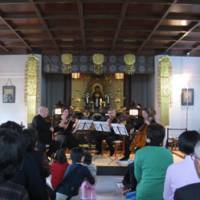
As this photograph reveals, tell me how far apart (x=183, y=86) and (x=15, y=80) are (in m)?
6.25

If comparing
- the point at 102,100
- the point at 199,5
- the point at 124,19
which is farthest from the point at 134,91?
the point at 199,5

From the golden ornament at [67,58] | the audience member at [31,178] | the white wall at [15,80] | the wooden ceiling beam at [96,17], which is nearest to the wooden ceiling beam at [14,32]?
the wooden ceiling beam at [96,17]

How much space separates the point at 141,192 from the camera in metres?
3.40

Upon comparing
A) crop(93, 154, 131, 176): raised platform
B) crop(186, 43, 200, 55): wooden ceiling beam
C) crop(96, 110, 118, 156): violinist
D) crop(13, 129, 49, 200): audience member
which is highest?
crop(186, 43, 200, 55): wooden ceiling beam

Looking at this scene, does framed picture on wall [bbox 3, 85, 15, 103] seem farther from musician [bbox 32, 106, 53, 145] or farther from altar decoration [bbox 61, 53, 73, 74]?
musician [bbox 32, 106, 53, 145]

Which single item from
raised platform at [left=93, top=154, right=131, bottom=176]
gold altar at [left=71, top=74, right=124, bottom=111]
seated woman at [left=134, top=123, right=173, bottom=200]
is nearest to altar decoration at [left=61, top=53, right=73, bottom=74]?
gold altar at [left=71, top=74, right=124, bottom=111]

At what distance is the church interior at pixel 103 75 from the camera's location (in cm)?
867

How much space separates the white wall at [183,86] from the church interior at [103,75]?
1.5 inches

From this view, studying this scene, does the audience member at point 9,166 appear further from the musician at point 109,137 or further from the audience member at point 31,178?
the musician at point 109,137

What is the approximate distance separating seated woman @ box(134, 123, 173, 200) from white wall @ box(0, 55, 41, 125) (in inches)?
446

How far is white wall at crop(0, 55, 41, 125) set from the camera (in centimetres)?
1438

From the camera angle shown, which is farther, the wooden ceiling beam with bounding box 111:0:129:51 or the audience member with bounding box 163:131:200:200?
the wooden ceiling beam with bounding box 111:0:129:51

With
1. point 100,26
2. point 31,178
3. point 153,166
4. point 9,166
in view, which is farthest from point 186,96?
point 9,166

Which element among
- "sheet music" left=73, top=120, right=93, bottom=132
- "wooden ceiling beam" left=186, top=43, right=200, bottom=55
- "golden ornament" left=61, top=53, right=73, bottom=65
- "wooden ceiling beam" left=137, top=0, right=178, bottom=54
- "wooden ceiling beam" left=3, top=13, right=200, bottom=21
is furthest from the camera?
"golden ornament" left=61, top=53, right=73, bottom=65
